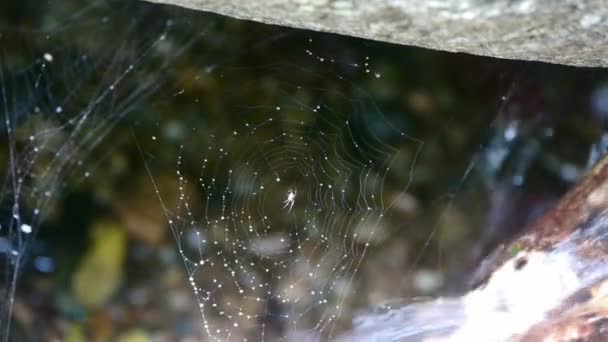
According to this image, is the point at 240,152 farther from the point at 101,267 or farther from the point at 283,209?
the point at 101,267

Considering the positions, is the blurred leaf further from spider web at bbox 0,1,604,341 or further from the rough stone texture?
the rough stone texture

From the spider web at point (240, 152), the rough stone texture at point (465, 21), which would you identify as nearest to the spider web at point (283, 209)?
the spider web at point (240, 152)

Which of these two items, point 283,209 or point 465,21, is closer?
point 465,21

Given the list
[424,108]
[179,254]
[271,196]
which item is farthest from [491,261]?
[179,254]

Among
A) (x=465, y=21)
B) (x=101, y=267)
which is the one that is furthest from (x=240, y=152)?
(x=465, y=21)

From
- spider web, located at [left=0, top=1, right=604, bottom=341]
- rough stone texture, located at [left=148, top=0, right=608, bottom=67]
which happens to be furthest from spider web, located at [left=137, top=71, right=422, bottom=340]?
rough stone texture, located at [left=148, top=0, right=608, bottom=67]

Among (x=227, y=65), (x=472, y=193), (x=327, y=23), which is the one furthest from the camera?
(x=472, y=193)

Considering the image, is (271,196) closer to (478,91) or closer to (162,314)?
(162,314)

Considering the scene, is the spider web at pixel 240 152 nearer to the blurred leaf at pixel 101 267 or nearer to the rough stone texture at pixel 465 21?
the blurred leaf at pixel 101 267

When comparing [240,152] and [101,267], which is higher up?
[240,152]
